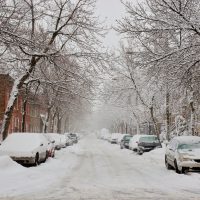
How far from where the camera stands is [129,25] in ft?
56.4

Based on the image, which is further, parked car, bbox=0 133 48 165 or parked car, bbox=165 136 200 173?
parked car, bbox=0 133 48 165

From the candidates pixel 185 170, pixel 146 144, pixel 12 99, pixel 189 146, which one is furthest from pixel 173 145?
pixel 146 144

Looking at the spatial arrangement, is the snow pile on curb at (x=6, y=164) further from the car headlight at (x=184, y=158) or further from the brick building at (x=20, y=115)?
the brick building at (x=20, y=115)

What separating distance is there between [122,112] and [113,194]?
66.5 metres

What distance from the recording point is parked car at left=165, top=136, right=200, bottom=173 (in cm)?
1806

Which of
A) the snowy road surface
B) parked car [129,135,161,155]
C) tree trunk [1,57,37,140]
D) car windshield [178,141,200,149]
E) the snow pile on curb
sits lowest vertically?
the snowy road surface

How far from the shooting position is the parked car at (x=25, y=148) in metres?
20.2

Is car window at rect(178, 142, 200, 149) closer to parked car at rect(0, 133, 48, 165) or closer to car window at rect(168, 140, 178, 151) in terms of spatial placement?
car window at rect(168, 140, 178, 151)

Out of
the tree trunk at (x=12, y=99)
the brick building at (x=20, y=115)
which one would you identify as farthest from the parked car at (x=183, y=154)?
the brick building at (x=20, y=115)

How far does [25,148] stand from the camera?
2077 cm

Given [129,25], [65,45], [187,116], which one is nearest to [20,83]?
[65,45]

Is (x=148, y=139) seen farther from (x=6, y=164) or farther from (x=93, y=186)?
(x=93, y=186)

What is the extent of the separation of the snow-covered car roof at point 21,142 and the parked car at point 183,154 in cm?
638

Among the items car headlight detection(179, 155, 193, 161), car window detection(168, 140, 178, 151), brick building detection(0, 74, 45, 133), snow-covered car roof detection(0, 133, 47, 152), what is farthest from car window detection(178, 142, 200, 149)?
brick building detection(0, 74, 45, 133)
